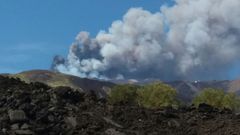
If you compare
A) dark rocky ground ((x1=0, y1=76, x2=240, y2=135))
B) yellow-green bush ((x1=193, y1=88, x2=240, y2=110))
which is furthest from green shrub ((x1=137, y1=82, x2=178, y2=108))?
dark rocky ground ((x1=0, y1=76, x2=240, y2=135))

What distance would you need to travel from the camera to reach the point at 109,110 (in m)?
74.1

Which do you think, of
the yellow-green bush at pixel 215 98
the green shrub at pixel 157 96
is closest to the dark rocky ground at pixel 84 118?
the green shrub at pixel 157 96

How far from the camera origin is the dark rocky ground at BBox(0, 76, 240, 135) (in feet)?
214

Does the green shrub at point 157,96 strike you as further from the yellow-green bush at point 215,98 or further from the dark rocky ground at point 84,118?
the dark rocky ground at point 84,118

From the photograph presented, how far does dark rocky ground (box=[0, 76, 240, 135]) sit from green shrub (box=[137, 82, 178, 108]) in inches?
2982

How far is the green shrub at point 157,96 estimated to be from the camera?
527ft

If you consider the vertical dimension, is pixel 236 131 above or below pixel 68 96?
below

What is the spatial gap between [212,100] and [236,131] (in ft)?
365

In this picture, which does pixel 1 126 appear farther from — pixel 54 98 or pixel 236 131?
pixel 236 131

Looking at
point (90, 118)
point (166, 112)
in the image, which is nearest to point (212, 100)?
point (166, 112)

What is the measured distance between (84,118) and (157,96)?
109 metres

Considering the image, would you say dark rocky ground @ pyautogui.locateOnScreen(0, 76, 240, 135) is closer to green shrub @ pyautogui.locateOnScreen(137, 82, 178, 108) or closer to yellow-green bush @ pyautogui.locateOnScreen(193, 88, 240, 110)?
green shrub @ pyautogui.locateOnScreen(137, 82, 178, 108)

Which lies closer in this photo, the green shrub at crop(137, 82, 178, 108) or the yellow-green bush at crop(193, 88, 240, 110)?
the green shrub at crop(137, 82, 178, 108)

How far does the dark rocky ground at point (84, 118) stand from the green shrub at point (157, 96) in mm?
75739
